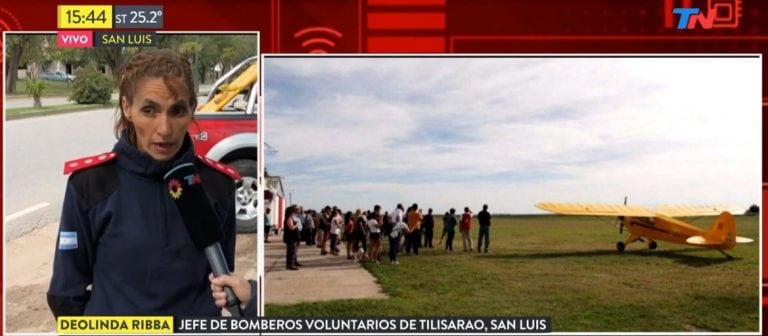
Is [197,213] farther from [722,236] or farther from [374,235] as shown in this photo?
[722,236]

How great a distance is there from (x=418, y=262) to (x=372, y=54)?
53.3 inches

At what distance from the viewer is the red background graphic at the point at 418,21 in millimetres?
5094

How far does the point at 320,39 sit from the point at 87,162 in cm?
159

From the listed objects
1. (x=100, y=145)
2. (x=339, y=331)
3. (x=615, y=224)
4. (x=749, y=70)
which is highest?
(x=749, y=70)

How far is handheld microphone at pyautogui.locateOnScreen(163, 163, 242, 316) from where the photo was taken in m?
4.98

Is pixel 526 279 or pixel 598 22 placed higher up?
pixel 598 22

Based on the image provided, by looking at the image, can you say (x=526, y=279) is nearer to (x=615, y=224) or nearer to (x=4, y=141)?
(x=615, y=224)

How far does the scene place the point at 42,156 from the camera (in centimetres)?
509

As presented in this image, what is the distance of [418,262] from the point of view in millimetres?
5375

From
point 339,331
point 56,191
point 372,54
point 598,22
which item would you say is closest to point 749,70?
point 598,22

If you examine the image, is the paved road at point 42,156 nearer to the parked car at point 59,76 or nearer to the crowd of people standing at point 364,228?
the parked car at point 59,76

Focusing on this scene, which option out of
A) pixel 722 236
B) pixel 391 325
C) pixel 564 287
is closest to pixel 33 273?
pixel 391 325

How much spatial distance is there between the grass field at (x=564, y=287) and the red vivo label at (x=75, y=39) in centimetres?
212

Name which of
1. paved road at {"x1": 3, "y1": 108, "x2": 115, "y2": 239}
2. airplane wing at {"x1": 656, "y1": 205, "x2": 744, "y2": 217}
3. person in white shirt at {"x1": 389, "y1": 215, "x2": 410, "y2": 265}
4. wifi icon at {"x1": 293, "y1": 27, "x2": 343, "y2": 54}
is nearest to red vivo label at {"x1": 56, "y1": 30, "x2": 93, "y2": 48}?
paved road at {"x1": 3, "y1": 108, "x2": 115, "y2": 239}
